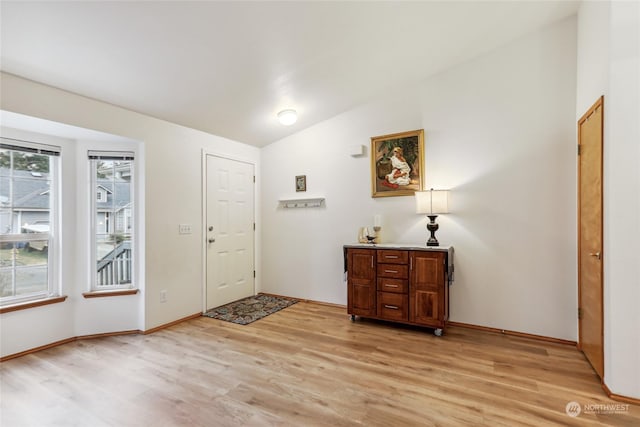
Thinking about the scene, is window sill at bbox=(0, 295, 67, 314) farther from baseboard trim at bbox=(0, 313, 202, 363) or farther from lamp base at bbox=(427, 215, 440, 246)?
lamp base at bbox=(427, 215, 440, 246)

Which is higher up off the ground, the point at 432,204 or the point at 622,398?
the point at 432,204

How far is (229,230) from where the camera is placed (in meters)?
4.11

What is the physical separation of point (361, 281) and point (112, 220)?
2.78 meters

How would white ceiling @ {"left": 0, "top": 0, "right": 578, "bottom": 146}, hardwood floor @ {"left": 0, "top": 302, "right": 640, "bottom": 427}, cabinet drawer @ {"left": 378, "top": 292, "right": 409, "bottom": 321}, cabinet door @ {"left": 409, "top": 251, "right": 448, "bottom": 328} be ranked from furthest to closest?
1. cabinet drawer @ {"left": 378, "top": 292, "right": 409, "bottom": 321}
2. cabinet door @ {"left": 409, "top": 251, "right": 448, "bottom": 328}
3. white ceiling @ {"left": 0, "top": 0, "right": 578, "bottom": 146}
4. hardwood floor @ {"left": 0, "top": 302, "right": 640, "bottom": 427}

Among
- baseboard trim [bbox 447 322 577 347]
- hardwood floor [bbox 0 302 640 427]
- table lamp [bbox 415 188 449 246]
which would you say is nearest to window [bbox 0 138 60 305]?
hardwood floor [bbox 0 302 640 427]

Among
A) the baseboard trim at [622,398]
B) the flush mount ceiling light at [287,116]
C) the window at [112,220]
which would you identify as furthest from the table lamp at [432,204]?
the window at [112,220]

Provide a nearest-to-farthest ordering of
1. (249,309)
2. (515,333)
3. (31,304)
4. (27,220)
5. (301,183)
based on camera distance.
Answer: (31,304) < (27,220) < (515,333) < (249,309) < (301,183)

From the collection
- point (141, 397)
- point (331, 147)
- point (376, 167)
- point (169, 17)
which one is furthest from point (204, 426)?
point (331, 147)

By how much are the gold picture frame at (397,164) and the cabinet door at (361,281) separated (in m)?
0.81

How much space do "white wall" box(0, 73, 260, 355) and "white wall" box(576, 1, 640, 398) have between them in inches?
150

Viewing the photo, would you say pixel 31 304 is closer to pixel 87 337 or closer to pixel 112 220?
pixel 87 337

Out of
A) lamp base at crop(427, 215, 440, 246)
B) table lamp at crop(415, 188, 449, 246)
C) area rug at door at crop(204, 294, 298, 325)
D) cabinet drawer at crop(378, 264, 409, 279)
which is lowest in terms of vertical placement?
area rug at door at crop(204, 294, 298, 325)

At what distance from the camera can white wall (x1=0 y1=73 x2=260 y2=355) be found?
2473mm

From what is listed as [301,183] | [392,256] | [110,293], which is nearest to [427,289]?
[392,256]
